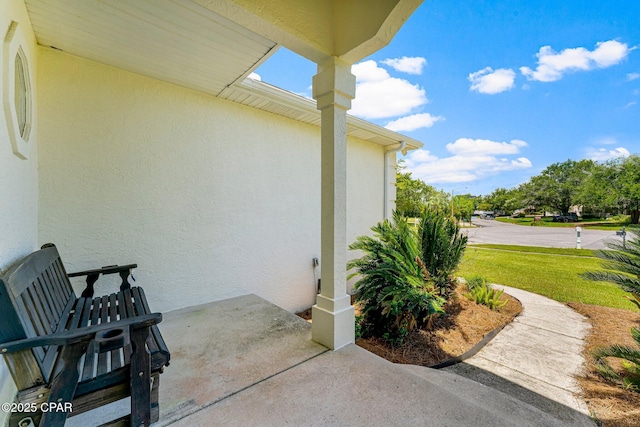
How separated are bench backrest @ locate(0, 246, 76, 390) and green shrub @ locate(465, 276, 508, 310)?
18.3 feet

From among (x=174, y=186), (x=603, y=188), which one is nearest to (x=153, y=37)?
(x=174, y=186)

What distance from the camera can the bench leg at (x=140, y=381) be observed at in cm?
121

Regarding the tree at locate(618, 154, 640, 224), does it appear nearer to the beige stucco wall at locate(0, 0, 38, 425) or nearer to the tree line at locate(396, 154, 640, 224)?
the tree line at locate(396, 154, 640, 224)

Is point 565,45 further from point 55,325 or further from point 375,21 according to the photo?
point 55,325

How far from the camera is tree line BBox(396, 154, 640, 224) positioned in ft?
45.6

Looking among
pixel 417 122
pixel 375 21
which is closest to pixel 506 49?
pixel 375 21

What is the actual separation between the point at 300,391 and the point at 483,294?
444 cm

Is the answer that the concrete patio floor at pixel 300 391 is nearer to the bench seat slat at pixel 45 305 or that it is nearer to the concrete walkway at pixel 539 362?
the concrete walkway at pixel 539 362

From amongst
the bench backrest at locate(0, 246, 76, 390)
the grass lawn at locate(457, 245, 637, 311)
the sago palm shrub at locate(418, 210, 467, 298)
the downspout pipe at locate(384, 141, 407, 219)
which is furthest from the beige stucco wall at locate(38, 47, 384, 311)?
the grass lawn at locate(457, 245, 637, 311)

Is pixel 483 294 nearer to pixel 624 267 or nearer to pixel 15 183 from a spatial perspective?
pixel 624 267

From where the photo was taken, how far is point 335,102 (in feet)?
7.18

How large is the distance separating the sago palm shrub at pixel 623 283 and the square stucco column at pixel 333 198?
2.74 m

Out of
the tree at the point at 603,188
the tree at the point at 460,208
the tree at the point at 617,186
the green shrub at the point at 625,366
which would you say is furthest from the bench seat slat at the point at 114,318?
the tree at the point at 603,188

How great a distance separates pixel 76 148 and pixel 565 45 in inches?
690
